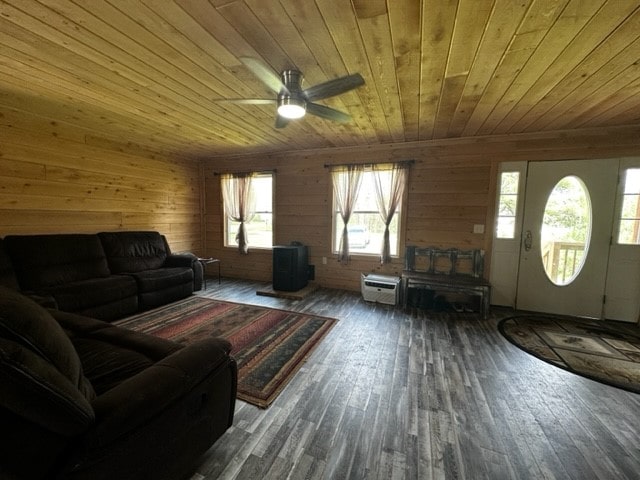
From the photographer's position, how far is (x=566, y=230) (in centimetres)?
347

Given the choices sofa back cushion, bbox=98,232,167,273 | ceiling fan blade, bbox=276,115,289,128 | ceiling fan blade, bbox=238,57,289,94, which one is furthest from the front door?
sofa back cushion, bbox=98,232,167,273

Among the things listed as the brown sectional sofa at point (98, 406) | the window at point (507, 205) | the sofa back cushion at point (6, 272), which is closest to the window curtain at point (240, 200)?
the sofa back cushion at point (6, 272)

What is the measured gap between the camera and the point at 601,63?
185 cm

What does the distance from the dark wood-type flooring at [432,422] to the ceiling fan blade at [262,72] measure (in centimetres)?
222

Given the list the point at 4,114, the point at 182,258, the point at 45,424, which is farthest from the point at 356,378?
the point at 4,114

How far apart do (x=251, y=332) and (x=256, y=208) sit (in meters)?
2.79

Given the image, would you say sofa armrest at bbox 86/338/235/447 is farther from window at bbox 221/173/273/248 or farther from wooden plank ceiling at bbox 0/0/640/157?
window at bbox 221/173/273/248

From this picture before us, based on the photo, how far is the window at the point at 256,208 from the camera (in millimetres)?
4969

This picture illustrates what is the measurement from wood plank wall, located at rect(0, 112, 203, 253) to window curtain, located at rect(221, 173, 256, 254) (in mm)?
784

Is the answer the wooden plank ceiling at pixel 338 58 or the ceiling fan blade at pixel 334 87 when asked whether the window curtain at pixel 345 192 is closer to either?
the wooden plank ceiling at pixel 338 58

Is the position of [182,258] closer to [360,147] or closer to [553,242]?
[360,147]

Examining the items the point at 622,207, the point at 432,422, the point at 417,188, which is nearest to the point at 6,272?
the point at 432,422

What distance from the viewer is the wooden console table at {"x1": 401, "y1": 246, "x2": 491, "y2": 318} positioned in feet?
11.2

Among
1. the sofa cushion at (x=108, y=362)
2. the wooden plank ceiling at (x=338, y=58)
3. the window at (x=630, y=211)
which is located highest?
the wooden plank ceiling at (x=338, y=58)
